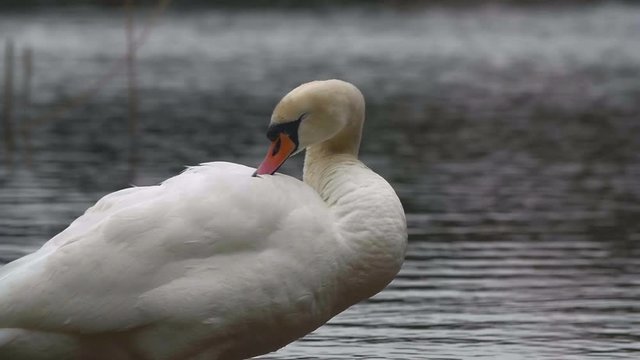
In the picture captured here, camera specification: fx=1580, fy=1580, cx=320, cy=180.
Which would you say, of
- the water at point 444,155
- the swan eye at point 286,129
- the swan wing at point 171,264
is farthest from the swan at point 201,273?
the water at point 444,155

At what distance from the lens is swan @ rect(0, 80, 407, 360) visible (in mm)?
6461

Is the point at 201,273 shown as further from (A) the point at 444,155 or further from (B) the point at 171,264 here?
(A) the point at 444,155

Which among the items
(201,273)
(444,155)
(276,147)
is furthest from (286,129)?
(444,155)

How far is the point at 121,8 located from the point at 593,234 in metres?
57.7

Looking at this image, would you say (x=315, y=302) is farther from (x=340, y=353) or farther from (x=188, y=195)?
(x=340, y=353)

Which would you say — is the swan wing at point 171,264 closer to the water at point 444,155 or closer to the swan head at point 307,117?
the swan head at point 307,117

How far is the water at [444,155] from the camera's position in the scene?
9.35 meters

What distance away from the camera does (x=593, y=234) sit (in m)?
13.0

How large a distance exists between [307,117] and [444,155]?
13.1 m

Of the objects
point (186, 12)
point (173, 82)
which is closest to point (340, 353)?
point (173, 82)

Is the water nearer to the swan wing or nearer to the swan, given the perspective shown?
the swan

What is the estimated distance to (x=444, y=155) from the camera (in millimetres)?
20047

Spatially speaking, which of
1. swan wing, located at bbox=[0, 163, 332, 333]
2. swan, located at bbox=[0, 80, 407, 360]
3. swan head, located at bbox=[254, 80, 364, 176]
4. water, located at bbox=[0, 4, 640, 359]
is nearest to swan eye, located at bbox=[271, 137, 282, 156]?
swan head, located at bbox=[254, 80, 364, 176]

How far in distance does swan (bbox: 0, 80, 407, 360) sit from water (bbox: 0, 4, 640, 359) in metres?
1.77
